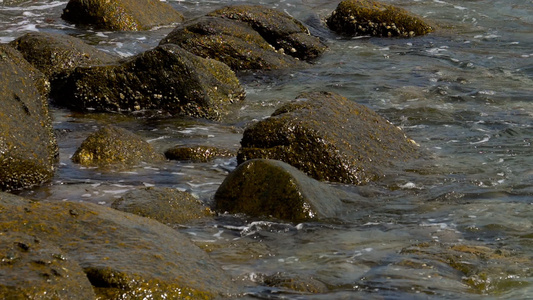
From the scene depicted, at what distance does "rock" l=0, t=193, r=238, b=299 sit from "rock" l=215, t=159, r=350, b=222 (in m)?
1.49

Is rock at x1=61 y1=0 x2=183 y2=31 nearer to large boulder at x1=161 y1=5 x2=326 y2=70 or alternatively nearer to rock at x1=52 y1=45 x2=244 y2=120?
large boulder at x1=161 y1=5 x2=326 y2=70

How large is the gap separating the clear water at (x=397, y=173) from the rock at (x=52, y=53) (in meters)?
0.95

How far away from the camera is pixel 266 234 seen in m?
6.24

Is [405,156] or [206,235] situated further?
[405,156]

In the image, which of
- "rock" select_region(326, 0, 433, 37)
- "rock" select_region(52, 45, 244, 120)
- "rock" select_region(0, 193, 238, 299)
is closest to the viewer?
"rock" select_region(0, 193, 238, 299)

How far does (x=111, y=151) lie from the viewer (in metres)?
7.90

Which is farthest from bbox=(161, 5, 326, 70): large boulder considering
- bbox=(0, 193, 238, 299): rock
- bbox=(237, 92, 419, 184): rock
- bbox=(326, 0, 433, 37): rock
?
bbox=(0, 193, 238, 299): rock

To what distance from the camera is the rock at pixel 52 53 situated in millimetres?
10641

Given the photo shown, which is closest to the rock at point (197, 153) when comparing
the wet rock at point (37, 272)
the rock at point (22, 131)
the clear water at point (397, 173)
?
the clear water at point (397, 173)

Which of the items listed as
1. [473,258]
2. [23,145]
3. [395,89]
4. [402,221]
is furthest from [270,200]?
[395,89]

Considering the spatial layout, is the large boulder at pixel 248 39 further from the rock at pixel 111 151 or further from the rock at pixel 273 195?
the rock at pixel 273 195

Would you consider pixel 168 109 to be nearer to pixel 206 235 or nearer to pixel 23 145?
pixel 23 145

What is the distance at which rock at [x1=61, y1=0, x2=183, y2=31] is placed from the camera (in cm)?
1476

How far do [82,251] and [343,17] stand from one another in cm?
1205
